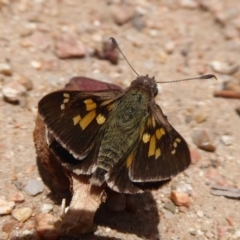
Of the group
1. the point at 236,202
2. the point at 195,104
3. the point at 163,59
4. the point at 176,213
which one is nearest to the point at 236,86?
the point at 195,104

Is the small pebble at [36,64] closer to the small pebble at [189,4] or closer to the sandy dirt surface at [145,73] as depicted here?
the sandy dirt surface at [145,73]

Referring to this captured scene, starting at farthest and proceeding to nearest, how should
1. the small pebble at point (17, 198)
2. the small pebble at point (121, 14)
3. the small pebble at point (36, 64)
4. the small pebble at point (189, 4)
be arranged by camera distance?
the small pebble at point (189, 4) → the small pebble at point (121, 14) → the small pebble at point (36, 64) → the small pebble at point (17, 198)

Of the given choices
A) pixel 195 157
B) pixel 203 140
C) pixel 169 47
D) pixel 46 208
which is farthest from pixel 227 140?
pixel 46 208

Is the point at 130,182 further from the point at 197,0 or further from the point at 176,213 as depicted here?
the point at 197,0

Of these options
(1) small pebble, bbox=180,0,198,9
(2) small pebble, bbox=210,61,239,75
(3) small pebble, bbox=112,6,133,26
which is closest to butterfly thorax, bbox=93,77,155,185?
(2) small pebble, bbox=210,61,239,75

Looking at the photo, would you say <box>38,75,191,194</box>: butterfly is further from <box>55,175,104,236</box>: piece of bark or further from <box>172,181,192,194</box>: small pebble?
<box>172,181,192,194</box>: small pebble

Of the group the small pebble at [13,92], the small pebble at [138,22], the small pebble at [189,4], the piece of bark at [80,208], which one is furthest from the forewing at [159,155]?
the small pebble at [189,4]
